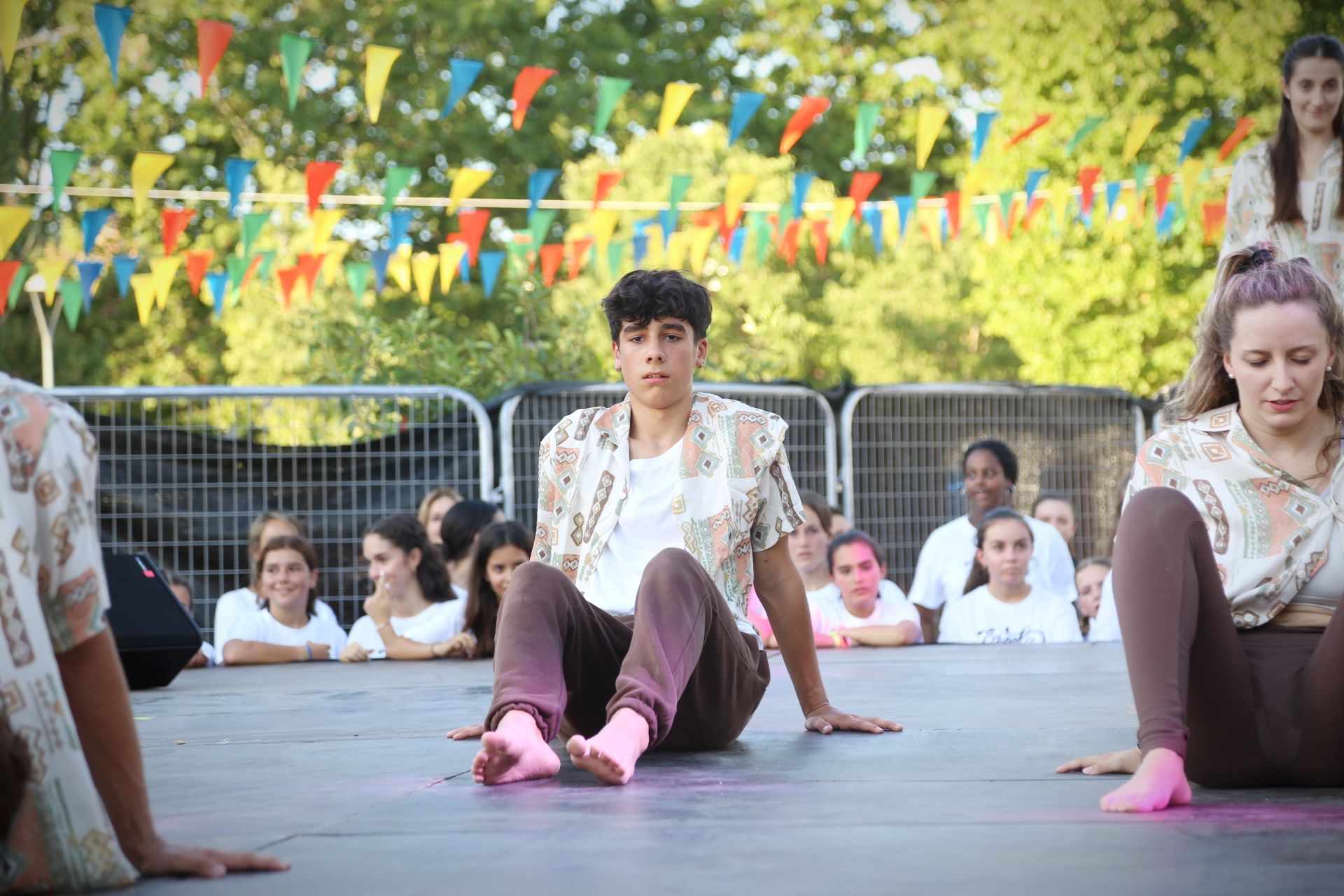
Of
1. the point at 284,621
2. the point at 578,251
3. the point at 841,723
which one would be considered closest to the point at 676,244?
the point at 578,251

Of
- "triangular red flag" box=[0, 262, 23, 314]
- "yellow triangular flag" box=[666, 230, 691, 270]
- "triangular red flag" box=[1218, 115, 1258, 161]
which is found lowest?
"triangular red flag" box=[0, 262, 23, 314]

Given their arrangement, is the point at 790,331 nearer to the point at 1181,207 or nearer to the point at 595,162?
the point at 595,162

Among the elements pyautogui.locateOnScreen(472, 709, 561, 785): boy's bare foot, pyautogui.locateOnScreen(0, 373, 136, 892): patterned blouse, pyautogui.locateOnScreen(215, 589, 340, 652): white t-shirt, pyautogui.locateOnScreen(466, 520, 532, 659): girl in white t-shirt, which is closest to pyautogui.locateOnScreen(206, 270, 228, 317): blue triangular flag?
pyautogui.locateOnScreen(215, 589, 340, 652): white t-shirt

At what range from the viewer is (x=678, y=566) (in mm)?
3031

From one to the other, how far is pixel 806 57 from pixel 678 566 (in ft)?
73.6

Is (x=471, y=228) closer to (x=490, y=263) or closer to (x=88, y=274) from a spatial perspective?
(x=490, y=263)

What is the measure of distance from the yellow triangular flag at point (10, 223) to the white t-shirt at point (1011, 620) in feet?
17.8

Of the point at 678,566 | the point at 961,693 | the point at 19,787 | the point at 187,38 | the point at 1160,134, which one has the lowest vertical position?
the point at 961,693

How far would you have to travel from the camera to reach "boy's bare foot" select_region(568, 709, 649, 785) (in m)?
2.73

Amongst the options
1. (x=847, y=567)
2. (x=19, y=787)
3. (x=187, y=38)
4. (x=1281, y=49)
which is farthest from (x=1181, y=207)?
(x=187, y=38)

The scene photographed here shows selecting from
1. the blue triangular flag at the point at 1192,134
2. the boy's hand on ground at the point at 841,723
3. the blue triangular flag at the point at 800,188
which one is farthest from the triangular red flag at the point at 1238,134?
the boy's hand on ground at the point at 841,723

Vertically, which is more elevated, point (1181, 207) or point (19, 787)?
point (1181, 207)

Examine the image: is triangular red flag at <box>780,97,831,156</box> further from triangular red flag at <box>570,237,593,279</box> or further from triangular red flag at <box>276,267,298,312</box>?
triangular red flag at <box>276,267,298,312</box>

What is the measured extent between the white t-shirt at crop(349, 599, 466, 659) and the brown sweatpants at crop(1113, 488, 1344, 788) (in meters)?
4.64
